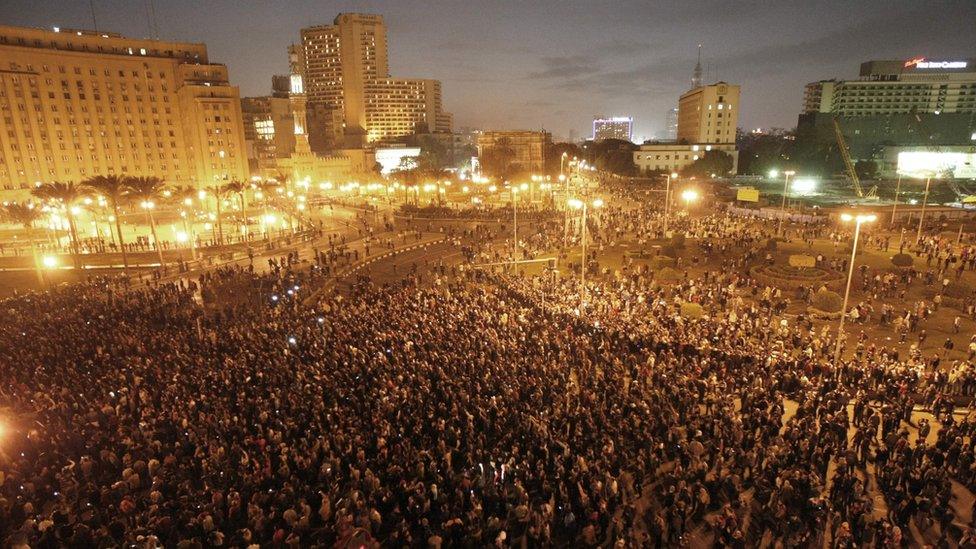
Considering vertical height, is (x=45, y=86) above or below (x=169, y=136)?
above

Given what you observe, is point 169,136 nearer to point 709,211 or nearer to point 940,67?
point 709,211

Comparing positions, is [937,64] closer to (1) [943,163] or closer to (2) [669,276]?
(1) [943,163]

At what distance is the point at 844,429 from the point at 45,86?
9776 cm

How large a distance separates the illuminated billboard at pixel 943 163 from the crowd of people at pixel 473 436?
3573 inches

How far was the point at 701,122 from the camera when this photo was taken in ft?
389

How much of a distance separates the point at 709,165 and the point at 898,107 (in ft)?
225

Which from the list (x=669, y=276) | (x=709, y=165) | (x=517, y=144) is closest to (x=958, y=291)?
(x=669, y=276)

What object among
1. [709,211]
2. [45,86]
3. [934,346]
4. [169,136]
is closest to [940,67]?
[709,211]

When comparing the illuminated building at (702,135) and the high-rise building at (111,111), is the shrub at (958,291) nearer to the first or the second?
the illuminated building at (702,135)

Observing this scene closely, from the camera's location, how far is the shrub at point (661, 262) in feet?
112

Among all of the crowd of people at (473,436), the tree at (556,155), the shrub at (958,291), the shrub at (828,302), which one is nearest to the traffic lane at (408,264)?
the crowd of people at (473,436)

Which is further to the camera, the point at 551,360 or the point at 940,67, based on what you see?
the point at 940,67

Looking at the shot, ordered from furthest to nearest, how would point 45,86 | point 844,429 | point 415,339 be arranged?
point 45,86 < point 415,339 < point 844,429

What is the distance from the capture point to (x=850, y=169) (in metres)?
102
